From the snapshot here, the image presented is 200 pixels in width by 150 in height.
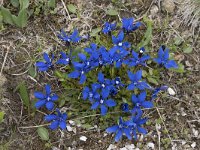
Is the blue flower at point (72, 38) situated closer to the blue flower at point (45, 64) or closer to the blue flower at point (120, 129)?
the blue flower at point (45, 64)

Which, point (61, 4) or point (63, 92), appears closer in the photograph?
point (63, 92)

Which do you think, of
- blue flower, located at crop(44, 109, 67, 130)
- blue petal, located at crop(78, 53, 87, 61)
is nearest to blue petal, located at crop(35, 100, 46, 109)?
blue flower, located at crop(44, 109, 67, 130)

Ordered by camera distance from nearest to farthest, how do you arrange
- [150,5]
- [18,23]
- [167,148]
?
[167,148]
[18,23]
[150,5]

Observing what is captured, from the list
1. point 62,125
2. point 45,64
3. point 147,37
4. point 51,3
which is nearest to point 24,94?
point 45,64

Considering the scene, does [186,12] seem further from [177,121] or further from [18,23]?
[18,23]

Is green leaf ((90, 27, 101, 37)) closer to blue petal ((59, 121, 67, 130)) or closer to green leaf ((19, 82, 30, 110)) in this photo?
green leaf ((19, 82, 30, 110))

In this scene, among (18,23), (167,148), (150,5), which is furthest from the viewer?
(150,5)

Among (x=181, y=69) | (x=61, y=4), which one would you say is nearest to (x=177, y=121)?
(x=181, y=69)
